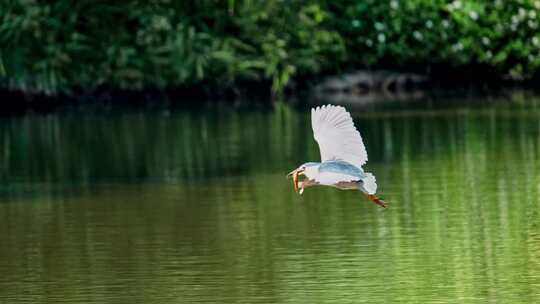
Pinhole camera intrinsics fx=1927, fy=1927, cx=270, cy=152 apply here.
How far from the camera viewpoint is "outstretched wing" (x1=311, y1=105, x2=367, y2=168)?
11.6 m

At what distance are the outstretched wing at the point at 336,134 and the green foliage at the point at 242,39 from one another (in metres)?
21.8

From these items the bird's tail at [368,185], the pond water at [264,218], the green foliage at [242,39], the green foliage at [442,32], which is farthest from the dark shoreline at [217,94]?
the bird's tail at [368,185]

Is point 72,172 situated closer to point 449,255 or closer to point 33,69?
point 449,255

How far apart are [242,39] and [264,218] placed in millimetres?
20186

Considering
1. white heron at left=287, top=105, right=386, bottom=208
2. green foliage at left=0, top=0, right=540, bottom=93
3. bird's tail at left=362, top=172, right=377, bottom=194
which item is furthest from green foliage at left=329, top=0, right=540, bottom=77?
bird's tail at left=362, top=172, right=377, bottom=194

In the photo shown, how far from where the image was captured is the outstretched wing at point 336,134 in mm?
11633

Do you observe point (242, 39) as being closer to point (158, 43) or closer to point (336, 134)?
point (158, 43)

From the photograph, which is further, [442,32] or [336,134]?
[442,32]

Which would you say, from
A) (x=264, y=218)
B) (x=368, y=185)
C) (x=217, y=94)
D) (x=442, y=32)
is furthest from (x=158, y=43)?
(x=368, y=185)

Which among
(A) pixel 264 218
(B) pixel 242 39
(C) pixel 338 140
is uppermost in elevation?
(C) pixel 338 140

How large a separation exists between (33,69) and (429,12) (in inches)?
321

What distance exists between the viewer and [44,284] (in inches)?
494

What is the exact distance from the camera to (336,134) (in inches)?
459

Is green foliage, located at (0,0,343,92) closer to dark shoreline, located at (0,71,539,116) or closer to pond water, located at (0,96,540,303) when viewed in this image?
dark shoreline, located at (0,71,539,116)
